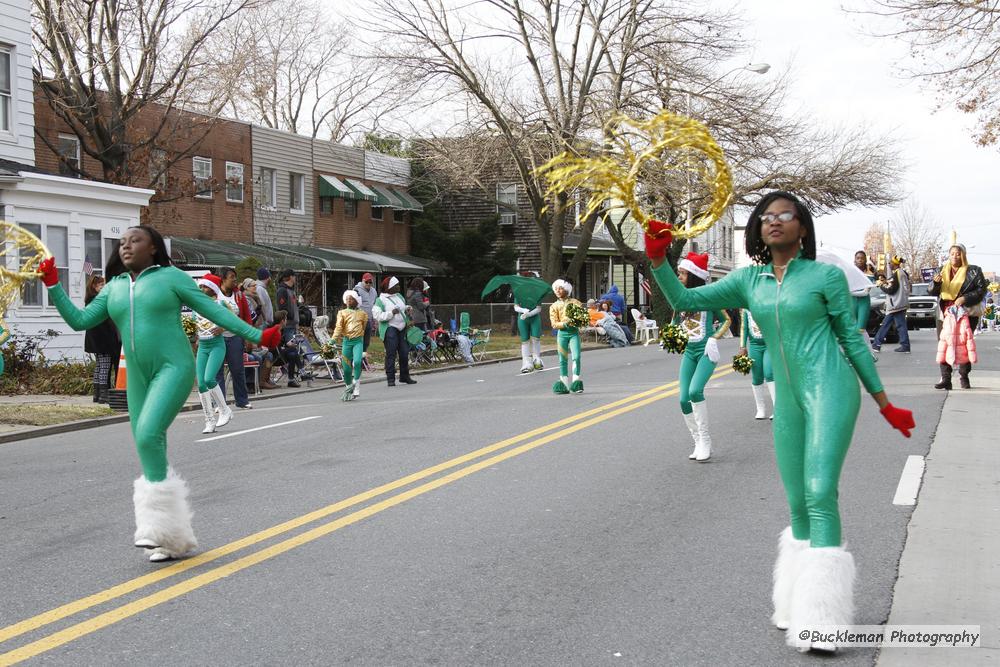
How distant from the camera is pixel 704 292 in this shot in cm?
535

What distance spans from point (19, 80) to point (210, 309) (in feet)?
63.9

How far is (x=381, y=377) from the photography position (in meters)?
21.8

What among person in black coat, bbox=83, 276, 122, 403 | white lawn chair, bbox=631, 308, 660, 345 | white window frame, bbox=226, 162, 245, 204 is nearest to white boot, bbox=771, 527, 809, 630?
person in black coat, bbox=83, 276, 122, 403

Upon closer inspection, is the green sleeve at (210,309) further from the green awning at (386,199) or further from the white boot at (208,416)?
the green awning at (386,199)

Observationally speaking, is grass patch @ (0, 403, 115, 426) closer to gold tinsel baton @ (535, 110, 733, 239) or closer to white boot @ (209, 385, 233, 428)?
white boot @ (209, 385, 233, 428)

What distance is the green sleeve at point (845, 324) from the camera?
4844 mm

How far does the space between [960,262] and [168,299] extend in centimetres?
1144

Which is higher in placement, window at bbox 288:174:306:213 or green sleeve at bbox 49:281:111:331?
window at bbox 288:174:306:213

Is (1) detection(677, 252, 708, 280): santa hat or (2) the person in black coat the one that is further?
(2) the person in black coat

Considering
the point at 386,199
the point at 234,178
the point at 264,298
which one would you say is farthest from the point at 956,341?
the point at 386,199

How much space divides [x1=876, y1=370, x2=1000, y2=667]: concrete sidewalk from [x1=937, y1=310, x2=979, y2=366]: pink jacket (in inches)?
175

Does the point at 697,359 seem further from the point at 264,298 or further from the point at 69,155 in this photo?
the point at 69,155

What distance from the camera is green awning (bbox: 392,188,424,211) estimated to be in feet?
144

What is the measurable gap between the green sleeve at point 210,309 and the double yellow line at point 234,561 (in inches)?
49.8
